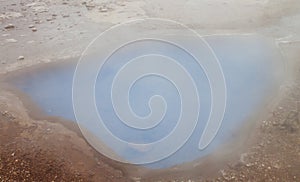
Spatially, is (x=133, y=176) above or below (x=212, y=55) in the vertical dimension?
below

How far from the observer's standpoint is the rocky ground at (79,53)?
132 inches

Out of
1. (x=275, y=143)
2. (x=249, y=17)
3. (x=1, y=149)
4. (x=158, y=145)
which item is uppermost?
(x=249, y=17)

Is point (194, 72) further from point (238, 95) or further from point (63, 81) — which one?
point (63, 81)

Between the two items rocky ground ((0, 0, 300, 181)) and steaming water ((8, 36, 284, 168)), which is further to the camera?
steaming water ((8, 36, 284, 168))

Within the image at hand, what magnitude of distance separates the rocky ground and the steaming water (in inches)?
8.6

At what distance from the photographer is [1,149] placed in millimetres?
3699

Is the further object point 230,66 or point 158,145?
point 230,66

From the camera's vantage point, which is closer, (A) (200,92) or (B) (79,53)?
(A) (200,92)

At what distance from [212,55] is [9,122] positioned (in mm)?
3076

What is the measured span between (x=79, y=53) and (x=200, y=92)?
2.14 m

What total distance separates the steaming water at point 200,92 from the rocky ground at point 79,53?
217 mm


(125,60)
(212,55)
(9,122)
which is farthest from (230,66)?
(9,122)

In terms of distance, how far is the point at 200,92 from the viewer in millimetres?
4523

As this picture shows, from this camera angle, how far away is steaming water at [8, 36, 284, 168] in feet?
12.7
